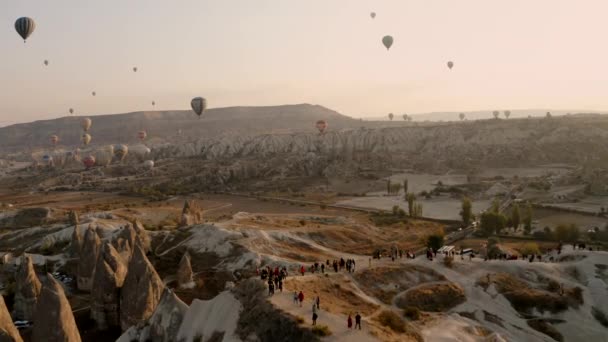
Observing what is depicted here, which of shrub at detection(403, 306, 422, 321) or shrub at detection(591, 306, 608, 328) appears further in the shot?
shrub at detection(591, 306, 608, 328)

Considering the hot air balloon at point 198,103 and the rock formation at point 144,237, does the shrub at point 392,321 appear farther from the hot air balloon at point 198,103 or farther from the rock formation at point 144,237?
the hot air balloon at point 198,103

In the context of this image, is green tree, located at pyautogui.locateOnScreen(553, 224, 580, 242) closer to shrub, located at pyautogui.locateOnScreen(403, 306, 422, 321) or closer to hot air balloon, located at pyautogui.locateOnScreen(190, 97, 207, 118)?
shrub, located at pyautogui.locateOnScreen(403, 306, 422, 321)

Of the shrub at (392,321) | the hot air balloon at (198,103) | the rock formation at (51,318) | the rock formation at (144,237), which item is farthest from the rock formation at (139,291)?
the hot air balloon at (198,103)

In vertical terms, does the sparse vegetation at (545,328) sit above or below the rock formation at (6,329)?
below

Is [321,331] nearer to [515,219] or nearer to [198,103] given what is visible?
[515,219]

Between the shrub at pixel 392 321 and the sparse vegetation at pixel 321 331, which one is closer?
the sparse vegetation at pixel 321 331

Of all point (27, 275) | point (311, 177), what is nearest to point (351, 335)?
point (27, 275)

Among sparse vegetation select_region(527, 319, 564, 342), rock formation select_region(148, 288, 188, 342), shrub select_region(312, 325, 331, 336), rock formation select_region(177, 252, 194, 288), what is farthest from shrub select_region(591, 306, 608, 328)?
rock formation select_region(177, 252, 194, 288)
